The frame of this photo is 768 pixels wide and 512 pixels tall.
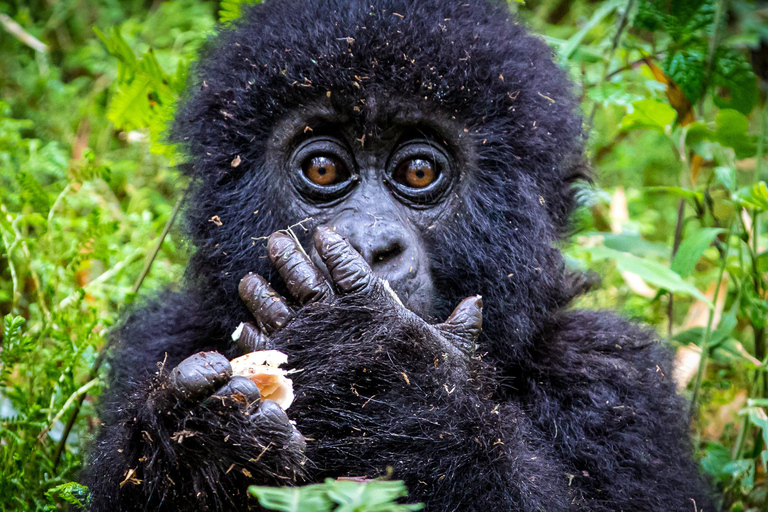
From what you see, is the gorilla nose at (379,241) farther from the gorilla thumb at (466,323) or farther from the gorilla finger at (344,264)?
the gorilla thumb at (466,323)

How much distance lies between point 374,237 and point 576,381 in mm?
1028

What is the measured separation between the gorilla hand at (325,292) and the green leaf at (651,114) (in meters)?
1.24

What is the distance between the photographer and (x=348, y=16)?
110 inches

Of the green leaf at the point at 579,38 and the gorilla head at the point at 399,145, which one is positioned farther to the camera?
the green leaf at the point at 579,38

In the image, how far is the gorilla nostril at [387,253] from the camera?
2.55 m

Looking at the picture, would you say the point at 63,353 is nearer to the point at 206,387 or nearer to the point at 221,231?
the point at 221,231

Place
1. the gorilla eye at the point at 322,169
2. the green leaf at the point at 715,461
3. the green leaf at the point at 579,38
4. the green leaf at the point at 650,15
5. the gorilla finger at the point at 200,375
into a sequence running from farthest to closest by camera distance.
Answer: the green leaf at the point at 579,38 < the green leaf at the point at 650,15 < the green leaf at the point at 715,461 < the gorilla eye at the point at 322,169 < the gorilla finger at the point at 200,375

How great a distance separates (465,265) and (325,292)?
26.5 inches

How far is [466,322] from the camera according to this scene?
2549mm

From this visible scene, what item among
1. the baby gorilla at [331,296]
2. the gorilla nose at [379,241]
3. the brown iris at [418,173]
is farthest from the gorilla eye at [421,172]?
the baby gorilla at [331,296]

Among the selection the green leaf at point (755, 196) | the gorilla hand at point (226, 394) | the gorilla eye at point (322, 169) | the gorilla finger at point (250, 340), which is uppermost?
the green leaf at point (755, 196)

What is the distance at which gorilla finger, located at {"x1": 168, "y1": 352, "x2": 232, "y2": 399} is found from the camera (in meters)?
1.95

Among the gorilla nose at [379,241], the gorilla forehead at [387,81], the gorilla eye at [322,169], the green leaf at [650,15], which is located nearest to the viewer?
the gorilla nose at [379,241]

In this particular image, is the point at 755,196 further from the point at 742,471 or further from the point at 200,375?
the point at 200,375
